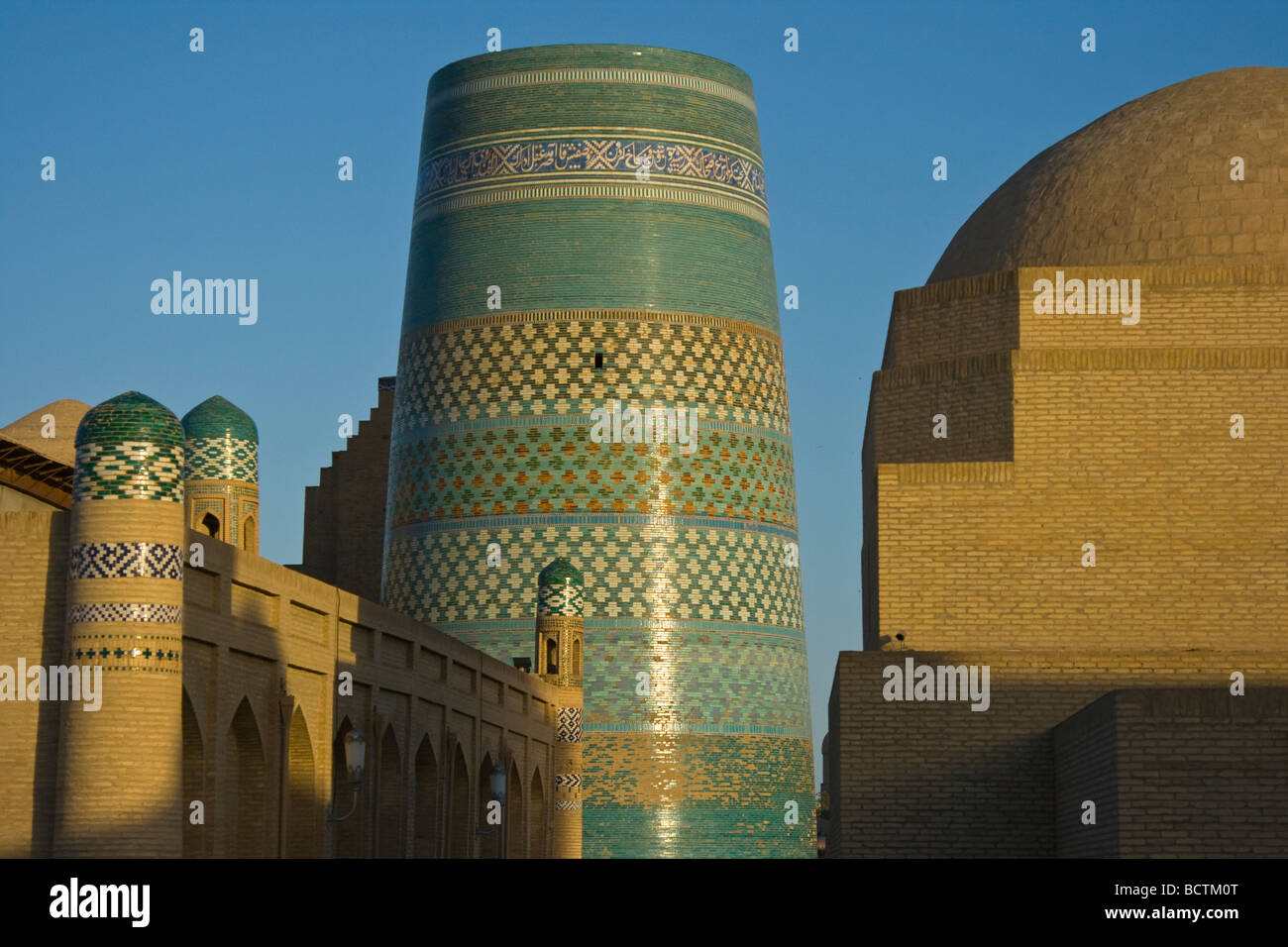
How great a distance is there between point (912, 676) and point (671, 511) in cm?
814

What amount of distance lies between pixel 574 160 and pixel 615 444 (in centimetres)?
298

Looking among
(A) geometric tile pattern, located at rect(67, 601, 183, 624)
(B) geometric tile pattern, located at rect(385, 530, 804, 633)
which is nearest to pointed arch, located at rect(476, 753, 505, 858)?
(B) geometric tile pattern, located at rect(385, 530, 804, 633)

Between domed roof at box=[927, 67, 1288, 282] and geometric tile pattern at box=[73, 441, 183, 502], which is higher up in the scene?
domed roof at box=[927, 67, 1288, 282]

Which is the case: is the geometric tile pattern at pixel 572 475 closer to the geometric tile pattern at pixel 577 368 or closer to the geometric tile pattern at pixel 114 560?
the geometric tile pattern at pixel 577 368

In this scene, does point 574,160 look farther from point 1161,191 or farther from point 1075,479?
point 1075,479

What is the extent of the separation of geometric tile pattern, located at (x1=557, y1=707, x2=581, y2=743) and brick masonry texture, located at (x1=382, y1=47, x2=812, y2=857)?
14.1 inches

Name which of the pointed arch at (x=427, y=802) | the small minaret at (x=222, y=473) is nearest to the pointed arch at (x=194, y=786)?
the small minaret at (x=222, y=473)

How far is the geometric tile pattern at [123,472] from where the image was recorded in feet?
42.0

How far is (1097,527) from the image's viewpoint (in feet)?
52.3

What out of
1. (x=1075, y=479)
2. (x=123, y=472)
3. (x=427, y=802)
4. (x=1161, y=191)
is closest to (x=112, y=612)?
(x=123, y=472)

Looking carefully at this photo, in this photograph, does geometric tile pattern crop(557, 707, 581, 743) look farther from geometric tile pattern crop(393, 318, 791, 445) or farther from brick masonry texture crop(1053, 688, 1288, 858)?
brick masonry texture crop(1053, 688, 1288, 858)

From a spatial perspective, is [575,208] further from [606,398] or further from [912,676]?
[912,676]

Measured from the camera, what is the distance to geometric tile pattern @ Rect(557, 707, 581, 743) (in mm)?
22344
